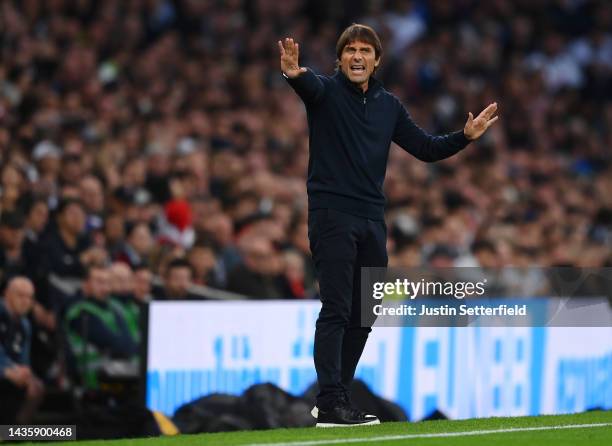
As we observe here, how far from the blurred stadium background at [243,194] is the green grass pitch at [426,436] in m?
2.10

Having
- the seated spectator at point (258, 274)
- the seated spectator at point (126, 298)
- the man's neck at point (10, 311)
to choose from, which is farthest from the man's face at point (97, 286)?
the seated spectator at point (258, 274)

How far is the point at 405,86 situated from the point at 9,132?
7.22m

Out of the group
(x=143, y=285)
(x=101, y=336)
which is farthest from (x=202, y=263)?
(x=101, y=336)

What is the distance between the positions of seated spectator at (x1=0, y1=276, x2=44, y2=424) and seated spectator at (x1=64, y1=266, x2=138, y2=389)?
340 mm

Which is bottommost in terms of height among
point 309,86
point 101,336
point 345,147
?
point 101,336

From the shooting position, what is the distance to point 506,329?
10.3m

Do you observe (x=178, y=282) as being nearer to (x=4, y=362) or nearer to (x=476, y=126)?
(x=4, y=362)

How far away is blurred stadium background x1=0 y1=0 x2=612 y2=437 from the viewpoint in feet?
31.3

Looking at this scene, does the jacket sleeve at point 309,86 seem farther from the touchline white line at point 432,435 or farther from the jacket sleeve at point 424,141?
the touchline white line at point 432,435

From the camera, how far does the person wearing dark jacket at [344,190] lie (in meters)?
6.96

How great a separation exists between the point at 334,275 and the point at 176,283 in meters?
3.82

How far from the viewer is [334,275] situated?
6.96 m

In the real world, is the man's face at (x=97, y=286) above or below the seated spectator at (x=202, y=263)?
below

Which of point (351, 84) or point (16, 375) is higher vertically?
point (351, 84)
